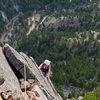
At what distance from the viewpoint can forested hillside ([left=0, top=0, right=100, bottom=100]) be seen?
215 ft

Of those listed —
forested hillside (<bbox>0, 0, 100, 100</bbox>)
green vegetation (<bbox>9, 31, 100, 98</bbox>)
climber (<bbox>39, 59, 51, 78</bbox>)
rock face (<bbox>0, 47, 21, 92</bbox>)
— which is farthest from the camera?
forested hillside (<bbox>0, 0, 100, 100</bbox>)

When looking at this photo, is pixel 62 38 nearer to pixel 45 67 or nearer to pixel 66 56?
pixel 66 56

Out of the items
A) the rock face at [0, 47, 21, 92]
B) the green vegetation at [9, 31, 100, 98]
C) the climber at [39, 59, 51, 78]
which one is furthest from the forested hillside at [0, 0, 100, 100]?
the rock face at [0, 47, 21, 92]

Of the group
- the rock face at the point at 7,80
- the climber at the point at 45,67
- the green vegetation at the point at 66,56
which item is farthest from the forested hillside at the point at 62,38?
the rock face at the point at 7,80

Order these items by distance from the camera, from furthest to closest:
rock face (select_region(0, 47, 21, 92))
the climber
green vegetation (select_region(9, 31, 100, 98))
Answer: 1. green vegetation (select_region(9, 31, 100, 98))
2. the climber
3. rock face (select_region(0, 47, 21, 92))

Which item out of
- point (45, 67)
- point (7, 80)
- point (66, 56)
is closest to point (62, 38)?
point (66, 56)

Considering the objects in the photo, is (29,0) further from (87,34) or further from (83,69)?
(83,69)

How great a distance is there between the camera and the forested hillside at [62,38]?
215 ft

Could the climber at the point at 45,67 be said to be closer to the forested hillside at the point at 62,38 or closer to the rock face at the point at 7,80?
the rock face at the point at 7,80

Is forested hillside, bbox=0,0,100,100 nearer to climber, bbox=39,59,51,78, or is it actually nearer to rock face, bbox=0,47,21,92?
climber, bbox=39,59,51,78

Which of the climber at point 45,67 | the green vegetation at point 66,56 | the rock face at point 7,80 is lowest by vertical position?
the green vegetation at point 66,56

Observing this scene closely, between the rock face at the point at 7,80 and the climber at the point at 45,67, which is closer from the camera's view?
the rock face at the point at 7,80

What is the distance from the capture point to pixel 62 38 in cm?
8994

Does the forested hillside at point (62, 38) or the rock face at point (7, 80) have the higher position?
the rock face at point (7, 80)
